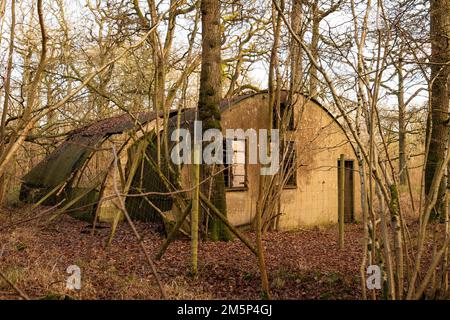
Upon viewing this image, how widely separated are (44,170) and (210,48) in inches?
330

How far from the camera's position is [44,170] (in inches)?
584

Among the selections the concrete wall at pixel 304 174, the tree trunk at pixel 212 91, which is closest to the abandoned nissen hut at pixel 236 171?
the concrete wall at pixel 304 174

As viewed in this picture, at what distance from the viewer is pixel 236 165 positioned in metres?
11.9

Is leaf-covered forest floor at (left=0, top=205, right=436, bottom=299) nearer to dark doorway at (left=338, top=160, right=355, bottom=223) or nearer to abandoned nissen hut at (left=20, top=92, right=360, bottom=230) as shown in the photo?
abandoned nissen hut at (left=20, top=92, right=360, bottom=230)

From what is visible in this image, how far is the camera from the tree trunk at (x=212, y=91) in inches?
370

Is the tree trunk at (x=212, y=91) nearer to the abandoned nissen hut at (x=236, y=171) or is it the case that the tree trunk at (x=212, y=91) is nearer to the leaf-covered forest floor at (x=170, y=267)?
the leaf-covered forest floor at (x=170, y=267)

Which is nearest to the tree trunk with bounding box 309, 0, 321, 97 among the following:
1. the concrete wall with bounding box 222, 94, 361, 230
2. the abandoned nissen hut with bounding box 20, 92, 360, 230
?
the abandoned nissen hut with bounding box 20, 92, 360, 230

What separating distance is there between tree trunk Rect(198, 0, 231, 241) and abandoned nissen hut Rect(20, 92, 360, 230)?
109 centimetres

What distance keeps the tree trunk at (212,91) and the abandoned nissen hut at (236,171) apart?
109 cm

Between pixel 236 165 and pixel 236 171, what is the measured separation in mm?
191

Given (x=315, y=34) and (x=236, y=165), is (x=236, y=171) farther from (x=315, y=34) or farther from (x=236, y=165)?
(x=315, y=34)

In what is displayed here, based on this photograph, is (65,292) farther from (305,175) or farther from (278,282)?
(305,175)

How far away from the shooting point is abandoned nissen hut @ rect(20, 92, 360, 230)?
11344 millimetres
